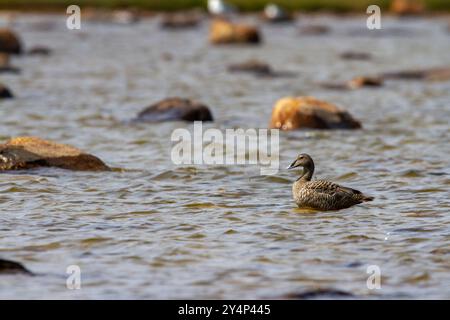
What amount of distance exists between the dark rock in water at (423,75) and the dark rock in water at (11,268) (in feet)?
72.2

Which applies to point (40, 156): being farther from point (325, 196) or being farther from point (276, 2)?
point (276, 2)

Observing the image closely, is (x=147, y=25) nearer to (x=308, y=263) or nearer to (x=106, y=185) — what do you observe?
(x=106, y=185)

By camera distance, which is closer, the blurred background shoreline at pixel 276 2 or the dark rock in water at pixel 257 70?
the dark rock in water at pixel 257 70

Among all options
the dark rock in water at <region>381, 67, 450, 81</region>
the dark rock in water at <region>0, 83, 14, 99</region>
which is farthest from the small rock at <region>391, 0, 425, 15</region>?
the dark rock in water at <region>0, 83, 14, 99</region>

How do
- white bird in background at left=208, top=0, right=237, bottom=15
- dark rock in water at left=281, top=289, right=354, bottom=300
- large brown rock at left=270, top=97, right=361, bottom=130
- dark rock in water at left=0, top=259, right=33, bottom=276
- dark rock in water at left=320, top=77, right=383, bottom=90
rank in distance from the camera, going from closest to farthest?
dark rock in water at left=281, top=289, right=354, bottom=300
dark rock in water at left=0, top=259, right=33, bottom=276
large brown rock at left=270, top=97, right=361, bottom=130
dark rock in water at left=320, top=77, right=383, bottom=90
white bird in background at left=208, top=0, right=237, bottom=15

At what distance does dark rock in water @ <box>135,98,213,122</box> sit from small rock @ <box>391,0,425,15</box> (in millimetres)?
43802

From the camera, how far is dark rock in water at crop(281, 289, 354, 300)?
1026cm

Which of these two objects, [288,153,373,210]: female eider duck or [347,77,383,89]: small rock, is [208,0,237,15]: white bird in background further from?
[288,153,373,210]: female eider duck

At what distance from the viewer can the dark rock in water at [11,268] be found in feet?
35.8

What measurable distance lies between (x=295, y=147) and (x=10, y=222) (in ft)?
24.2

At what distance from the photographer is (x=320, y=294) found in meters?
10.3

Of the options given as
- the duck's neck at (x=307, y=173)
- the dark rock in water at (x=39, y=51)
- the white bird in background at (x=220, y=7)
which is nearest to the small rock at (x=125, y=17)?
the white bird in background at (x=220, y=7)

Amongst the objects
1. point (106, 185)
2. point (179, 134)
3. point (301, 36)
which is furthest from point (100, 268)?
point (301, 36)

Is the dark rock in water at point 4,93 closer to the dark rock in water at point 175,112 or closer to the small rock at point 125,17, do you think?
the dark rock in water at point 175,112
